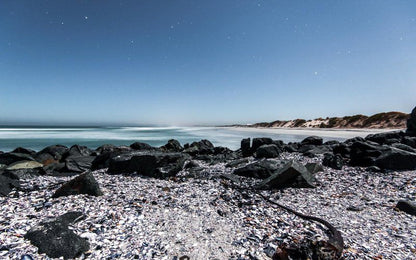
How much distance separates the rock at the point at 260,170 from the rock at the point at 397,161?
3.67 metres

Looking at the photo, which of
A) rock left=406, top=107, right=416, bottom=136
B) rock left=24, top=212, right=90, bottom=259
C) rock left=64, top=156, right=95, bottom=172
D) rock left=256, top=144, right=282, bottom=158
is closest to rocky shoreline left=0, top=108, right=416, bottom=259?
rock left=24, top=212, right=90, bottom=259

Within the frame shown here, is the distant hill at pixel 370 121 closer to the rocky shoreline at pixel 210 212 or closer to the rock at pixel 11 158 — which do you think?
the rocky shoreline at pixel 210 212

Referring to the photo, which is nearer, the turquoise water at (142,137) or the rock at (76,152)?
the rock at (76,152)

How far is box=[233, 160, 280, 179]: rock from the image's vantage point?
634cm

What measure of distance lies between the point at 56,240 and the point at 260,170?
211 inches

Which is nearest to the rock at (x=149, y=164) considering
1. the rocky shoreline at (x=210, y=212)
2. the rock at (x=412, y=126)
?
the rocky shoreline at (x=210, y=212)

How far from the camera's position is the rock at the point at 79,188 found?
14.5ft

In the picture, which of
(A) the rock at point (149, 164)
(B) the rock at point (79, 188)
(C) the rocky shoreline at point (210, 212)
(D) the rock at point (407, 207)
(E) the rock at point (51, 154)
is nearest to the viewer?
(C) the rocky shoreline at point (210, 212)

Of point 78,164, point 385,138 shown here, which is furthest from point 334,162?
point 78,164

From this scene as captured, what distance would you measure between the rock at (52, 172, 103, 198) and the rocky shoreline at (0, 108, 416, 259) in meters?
0.02

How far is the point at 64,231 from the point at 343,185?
263 inches

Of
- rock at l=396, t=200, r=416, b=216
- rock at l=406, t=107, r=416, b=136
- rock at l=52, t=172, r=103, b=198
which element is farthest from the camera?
rock at l=406, t=107, r=416, b=136

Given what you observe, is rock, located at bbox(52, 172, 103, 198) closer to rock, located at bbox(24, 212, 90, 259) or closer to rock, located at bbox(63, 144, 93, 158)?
rock, located at bbox(24, 212, 90, 259)

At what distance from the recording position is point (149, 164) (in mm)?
6586
